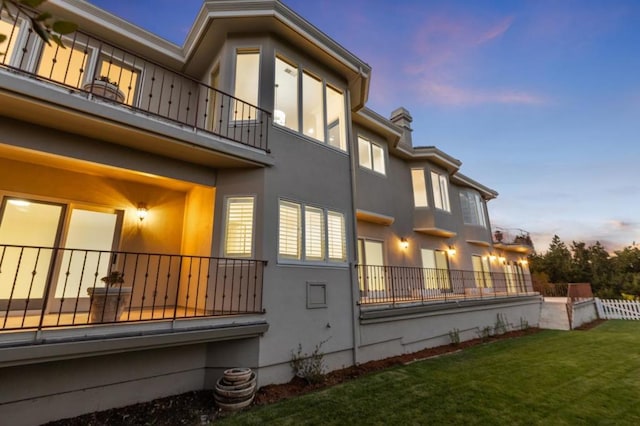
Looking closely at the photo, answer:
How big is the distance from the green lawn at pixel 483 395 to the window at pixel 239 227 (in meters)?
2.94

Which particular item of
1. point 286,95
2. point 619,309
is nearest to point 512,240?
point 619,309

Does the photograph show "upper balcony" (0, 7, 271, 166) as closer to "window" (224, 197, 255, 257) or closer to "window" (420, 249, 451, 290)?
"window" (224, 197, 255, 257)

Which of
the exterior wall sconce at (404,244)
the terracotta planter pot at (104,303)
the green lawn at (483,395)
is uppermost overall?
the exterior wall sconce at (404,244)

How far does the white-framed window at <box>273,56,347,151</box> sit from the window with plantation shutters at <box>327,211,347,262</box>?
2.05m

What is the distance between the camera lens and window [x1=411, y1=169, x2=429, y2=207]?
1308 centimetres

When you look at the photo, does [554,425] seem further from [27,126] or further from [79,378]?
[27,126]

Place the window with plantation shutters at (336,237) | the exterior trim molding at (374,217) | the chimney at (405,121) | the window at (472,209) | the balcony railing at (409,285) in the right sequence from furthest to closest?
the window at (472,209) → the chimney at (405,121) → the exterior trim molding at (374,217) → the balcony railing at (409,285) → the window with plantation shutters at (336,237)

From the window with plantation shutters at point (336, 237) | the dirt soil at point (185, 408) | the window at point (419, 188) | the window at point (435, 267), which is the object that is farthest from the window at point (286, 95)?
the window at point (435, 267)

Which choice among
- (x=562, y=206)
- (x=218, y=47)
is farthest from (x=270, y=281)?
(x=562, y=206)

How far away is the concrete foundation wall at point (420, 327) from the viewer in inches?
283

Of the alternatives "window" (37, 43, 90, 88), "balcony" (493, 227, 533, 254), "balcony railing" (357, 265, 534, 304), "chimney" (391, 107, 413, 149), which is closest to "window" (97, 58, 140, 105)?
"window" (37, 43, 90, 88)

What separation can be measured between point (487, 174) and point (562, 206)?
11.9 meters

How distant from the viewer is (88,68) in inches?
274

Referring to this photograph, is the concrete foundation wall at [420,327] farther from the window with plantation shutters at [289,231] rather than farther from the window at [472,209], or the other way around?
the window at [472,209]
